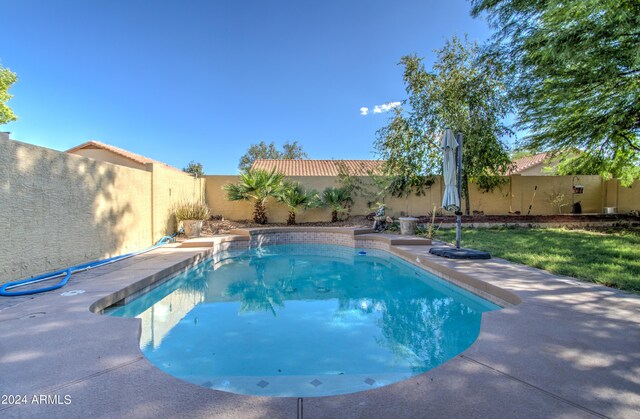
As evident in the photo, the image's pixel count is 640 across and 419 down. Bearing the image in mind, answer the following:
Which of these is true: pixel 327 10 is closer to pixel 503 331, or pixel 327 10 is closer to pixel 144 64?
pixel 144 64

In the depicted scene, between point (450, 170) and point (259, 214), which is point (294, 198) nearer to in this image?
point (259, 214)

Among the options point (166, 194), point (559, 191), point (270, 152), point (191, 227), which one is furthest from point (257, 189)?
point (270, 152)

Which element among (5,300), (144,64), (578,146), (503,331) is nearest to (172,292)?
(5,300)

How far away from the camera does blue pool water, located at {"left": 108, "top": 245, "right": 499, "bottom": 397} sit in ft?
9.35

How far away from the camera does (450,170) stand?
7281 millimetres

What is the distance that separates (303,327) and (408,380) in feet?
6.97

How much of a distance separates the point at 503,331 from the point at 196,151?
28018 mm

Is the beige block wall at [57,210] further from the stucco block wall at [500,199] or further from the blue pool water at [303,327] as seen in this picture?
the stucco block wall at [500,199]

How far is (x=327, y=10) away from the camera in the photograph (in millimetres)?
11461

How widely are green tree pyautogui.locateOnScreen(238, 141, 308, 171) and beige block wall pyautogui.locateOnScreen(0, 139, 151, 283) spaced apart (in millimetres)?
37186

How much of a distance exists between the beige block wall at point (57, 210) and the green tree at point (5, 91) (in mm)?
18163

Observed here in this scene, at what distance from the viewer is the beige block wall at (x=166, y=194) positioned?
8867 mm

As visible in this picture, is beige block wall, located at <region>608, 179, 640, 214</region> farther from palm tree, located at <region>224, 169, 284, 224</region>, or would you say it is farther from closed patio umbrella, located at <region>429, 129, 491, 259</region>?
palm tree, located at <region>224, 169, 284, 224</region>

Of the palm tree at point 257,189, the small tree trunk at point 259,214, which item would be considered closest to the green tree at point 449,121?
the palm tree at point 257,189
